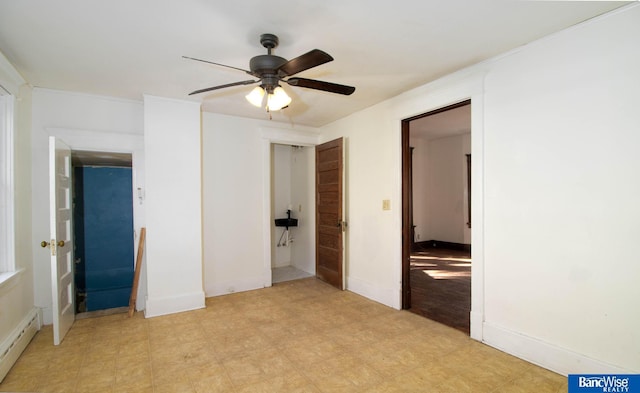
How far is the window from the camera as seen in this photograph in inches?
106

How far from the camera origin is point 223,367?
2.36 m

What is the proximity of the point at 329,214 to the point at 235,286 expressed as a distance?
1.72m

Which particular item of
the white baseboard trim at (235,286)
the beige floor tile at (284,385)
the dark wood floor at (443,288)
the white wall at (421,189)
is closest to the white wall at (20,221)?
the white baseboard trim at (235,286)

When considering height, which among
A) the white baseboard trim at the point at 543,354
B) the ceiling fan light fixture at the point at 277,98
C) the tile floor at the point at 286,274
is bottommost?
the tile floor at the point at 286,274

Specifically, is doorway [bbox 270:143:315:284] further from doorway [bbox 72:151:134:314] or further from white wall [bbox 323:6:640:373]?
white wall [bbox 323:6:640:373]

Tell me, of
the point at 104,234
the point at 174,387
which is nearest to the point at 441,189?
the point at 174,387

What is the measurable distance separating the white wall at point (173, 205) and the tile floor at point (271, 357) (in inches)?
10.7

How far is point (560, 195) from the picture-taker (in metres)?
2.21

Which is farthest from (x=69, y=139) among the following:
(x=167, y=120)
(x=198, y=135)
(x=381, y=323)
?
(x=381, y=323)

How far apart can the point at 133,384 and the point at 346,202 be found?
3137 mm

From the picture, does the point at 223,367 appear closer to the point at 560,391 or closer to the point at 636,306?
the point at 560,391

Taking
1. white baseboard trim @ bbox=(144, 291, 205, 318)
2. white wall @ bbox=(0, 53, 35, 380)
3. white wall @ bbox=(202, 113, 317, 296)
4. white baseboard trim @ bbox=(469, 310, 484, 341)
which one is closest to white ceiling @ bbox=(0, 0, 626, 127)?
white wall @ bbox=(0, 53, 35, 380)

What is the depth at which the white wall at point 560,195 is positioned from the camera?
1.93 m

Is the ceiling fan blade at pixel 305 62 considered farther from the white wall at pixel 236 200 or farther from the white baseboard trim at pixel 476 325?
the white baseboard trim at pixel 476 325
